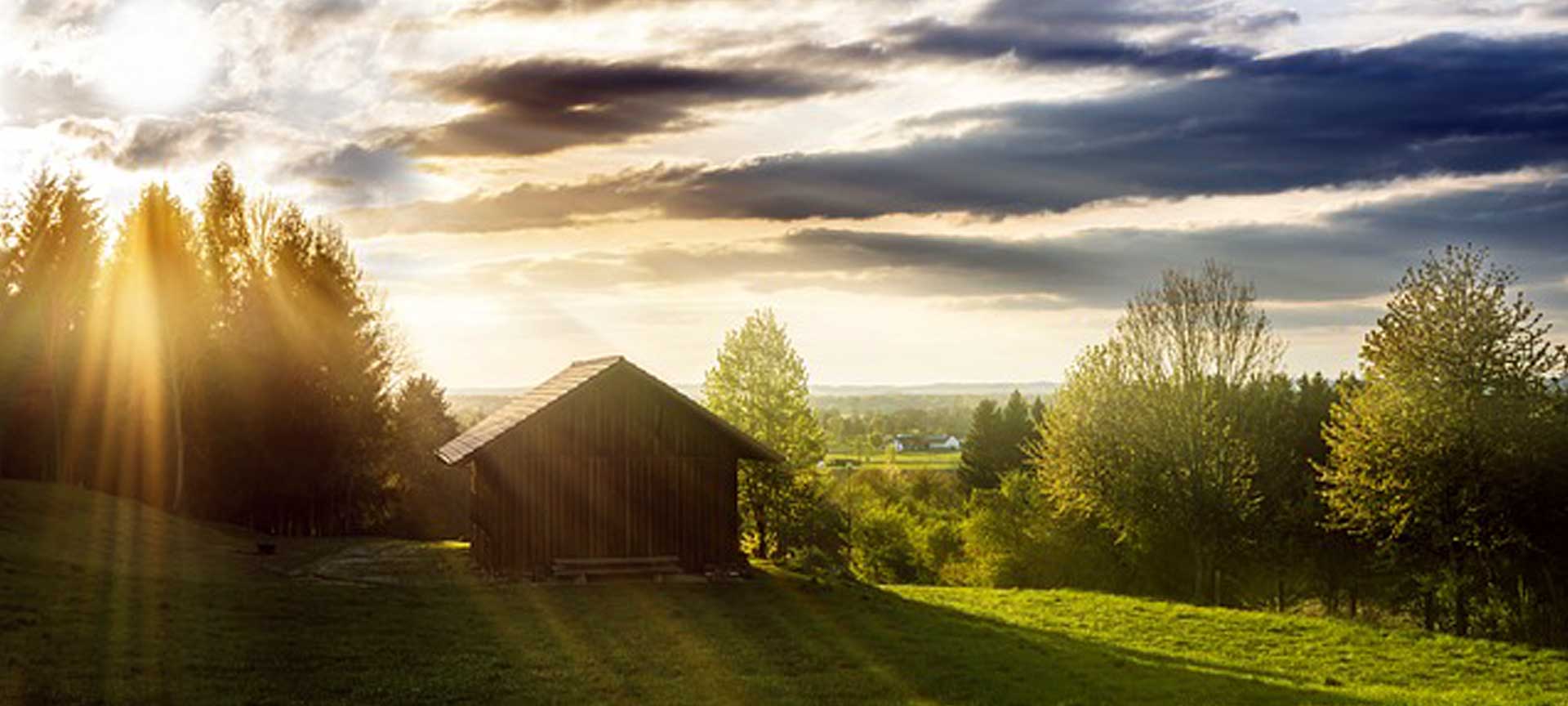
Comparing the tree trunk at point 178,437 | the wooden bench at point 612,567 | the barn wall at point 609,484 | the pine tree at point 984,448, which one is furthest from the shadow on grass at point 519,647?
the pine tree at point 984,448

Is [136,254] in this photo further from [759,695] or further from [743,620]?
[759,695]

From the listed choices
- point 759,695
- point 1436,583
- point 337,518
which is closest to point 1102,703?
point 759,695

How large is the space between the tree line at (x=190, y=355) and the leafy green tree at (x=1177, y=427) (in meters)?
37.4

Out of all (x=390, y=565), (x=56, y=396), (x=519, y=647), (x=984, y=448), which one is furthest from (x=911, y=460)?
(x=519, y=647)

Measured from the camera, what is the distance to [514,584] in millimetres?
37188

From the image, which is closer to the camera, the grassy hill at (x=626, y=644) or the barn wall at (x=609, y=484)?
the grassy hill at (x=626, y=644)

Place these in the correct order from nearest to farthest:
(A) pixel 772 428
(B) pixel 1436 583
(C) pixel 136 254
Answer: (B) pixel 1436 583, (A) pixel 772 428, (C) pixel 136 254

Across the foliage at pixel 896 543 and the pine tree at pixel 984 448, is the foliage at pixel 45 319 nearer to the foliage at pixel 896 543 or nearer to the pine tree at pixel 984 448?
the foliage at pixel 896 543

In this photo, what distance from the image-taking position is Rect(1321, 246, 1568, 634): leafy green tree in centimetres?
3900

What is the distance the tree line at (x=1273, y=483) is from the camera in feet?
130

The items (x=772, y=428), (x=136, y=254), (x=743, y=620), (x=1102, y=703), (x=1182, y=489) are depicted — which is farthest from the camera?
(x=136, y=254)

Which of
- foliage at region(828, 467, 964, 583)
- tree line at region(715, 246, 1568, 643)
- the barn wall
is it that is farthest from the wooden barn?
foliage at region(828, 467, 964, 583)

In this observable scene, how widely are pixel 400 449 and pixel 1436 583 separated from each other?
53.6 m

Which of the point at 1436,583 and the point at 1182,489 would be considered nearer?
the point at 1436,583
